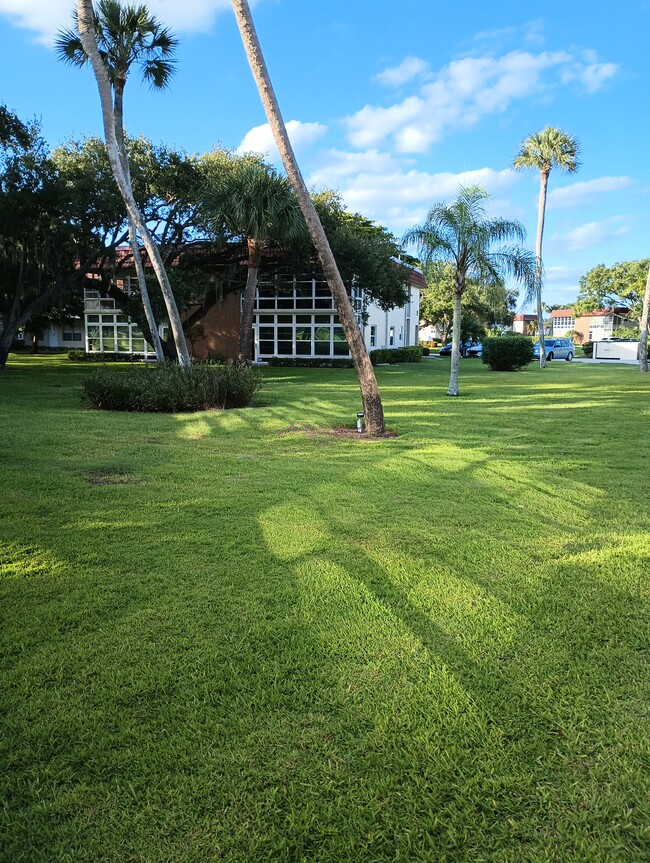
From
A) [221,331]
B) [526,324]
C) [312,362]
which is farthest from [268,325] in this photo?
[526,324]

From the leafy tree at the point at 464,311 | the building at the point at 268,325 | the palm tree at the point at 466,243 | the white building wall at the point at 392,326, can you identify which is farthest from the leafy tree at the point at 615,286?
the palm tree at the point at 466,243

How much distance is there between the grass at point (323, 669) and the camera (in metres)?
1.89

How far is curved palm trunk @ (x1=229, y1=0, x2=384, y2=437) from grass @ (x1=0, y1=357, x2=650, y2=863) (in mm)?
3178

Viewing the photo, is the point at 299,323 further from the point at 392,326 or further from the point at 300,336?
the point at 392,326

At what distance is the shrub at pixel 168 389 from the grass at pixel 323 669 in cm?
585

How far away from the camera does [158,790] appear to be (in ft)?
6.61

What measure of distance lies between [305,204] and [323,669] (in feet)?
24.2

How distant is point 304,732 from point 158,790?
0.57 m

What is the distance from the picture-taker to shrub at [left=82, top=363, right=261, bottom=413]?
11.9 meters

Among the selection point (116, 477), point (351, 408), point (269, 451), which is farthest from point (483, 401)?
point (116, 477)

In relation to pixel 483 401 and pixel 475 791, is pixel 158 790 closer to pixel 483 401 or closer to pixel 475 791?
pixel 475 791

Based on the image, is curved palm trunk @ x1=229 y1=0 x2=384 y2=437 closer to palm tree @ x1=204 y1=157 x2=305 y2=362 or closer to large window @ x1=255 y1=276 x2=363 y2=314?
palm tree @ x1=204 y1=157 x2=305 y2=362

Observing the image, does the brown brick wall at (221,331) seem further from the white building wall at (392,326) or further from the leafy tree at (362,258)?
the leafy tree at (362,258)

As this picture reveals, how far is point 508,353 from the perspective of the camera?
85.0 ft
